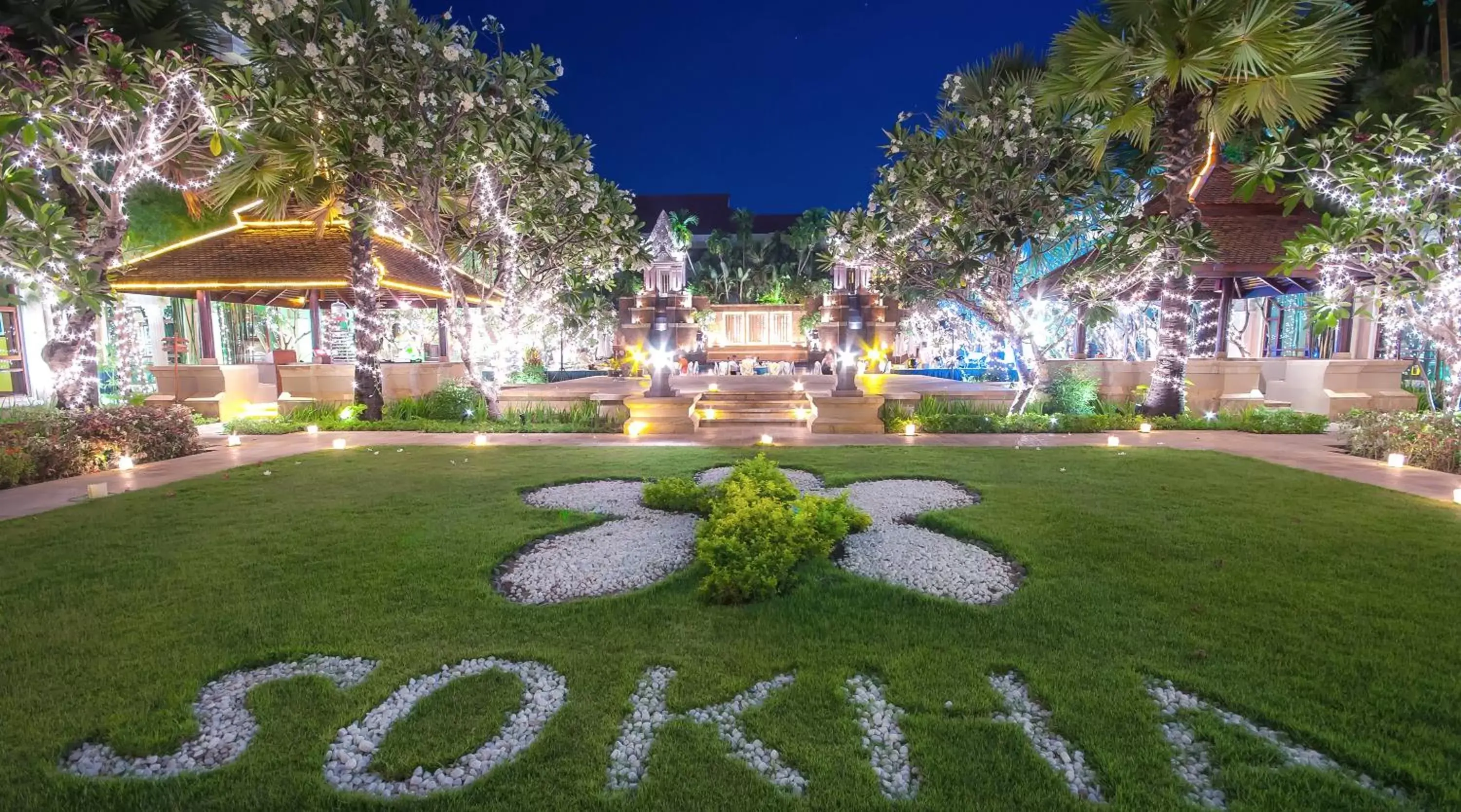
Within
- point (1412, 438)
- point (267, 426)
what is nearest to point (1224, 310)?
point (1412, 438)

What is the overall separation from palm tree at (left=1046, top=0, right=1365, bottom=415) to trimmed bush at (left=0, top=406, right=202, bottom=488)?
50.0ft

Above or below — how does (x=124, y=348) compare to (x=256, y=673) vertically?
above

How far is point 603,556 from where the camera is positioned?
18.0 ft

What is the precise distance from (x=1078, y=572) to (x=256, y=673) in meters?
5.35

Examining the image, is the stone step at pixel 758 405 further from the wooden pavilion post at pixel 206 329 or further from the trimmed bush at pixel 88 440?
the wooden pavilion post at pixel 206 329

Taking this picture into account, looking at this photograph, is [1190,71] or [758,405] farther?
[758,405]

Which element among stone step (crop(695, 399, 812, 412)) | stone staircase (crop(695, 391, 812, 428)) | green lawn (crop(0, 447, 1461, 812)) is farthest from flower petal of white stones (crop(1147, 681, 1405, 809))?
stone step (crop(695, 399, 812, 412))

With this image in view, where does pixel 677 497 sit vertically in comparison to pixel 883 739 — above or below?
above

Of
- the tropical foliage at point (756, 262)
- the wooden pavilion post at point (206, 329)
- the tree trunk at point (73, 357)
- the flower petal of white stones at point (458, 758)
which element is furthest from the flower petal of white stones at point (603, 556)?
the tropical foliage at point (756, 262)

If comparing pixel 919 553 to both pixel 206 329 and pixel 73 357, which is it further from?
pixel 206 329

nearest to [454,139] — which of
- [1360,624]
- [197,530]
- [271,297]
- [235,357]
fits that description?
[197,530]

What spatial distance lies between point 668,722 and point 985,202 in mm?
11316

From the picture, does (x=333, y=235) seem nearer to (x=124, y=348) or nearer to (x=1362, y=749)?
(x=124, y=348)

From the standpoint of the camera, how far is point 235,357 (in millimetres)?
23797
